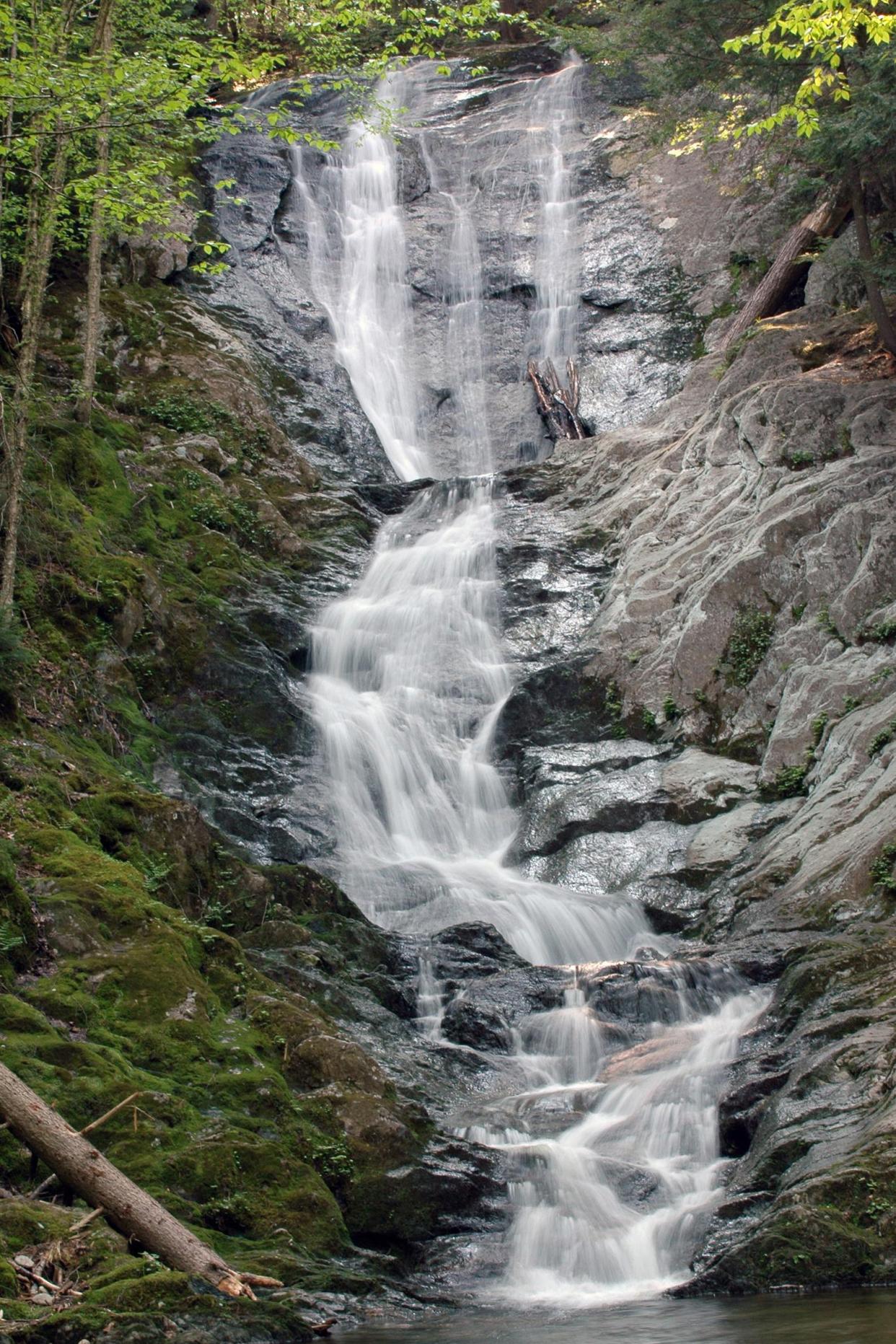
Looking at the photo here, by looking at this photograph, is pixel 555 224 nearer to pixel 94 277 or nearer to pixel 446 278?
pixel 446 278

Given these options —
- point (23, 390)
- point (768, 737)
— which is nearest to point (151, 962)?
point (23, 390)

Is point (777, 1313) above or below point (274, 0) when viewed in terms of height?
below

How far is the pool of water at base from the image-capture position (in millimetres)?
5352

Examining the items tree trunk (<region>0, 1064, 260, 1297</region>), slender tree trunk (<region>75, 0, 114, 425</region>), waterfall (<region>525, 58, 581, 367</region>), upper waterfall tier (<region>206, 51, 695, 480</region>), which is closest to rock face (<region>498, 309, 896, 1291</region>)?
tree trunk (<region>0, 1064, 260, 1297</region>)

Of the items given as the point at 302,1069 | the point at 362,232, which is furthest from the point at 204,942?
the point at 362,232

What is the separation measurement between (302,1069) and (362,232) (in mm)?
23806

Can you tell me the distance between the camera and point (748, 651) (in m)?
14.8

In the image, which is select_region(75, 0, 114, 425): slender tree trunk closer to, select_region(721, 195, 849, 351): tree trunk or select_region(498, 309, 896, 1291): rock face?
select_region(498, 309, 896, 1291): rock face

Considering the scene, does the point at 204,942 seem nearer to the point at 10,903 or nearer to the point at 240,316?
the point at 10,903

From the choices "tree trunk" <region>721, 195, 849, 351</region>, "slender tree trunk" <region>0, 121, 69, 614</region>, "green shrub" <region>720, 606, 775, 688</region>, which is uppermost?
"tree trunk" <region>721, 195, 849, 351</region>

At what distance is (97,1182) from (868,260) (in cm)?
1474

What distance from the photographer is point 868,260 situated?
1548 cm

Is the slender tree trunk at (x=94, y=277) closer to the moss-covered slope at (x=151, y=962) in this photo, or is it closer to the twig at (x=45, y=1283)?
the moss-covered slope at (x=151, y=962)

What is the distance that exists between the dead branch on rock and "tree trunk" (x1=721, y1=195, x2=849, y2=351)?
10.7 ft
